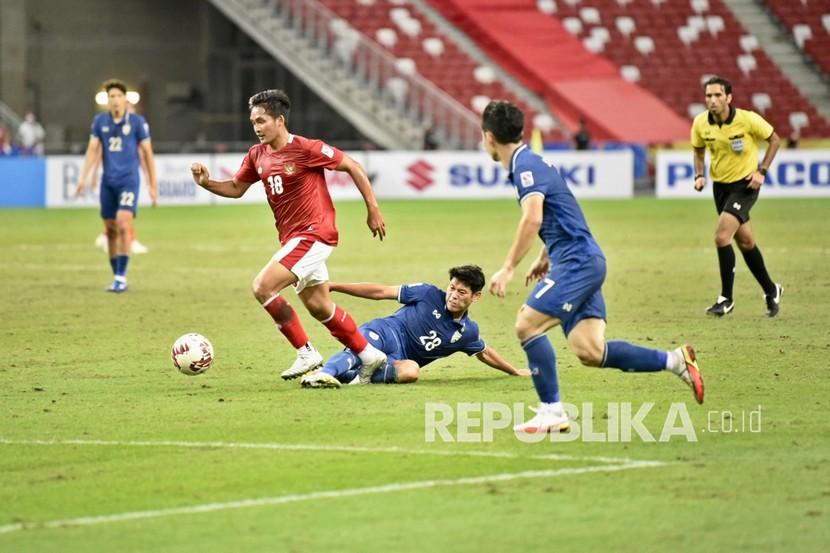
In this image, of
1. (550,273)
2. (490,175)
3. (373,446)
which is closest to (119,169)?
(550,273)

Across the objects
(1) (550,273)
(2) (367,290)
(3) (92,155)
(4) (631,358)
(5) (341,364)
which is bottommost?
(5) (341,364)

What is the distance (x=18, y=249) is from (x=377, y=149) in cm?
1927

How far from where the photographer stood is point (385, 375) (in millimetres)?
10570

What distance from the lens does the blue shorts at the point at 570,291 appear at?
8.53 metres

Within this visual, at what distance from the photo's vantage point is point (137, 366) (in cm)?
1176

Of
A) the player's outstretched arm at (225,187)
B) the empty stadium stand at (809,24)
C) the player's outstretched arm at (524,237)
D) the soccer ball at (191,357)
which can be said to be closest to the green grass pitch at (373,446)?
the soccer ball at (191,357)

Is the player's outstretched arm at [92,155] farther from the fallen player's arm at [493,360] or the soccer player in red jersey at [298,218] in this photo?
the fallen player's arm at [493,360]

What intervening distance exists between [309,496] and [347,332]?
336cm

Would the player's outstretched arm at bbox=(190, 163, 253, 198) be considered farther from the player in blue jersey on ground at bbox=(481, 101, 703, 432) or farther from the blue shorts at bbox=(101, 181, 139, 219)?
the blue shorts at bbox=(101, 181, 139, 219)

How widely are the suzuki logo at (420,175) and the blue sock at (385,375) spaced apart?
2867cm

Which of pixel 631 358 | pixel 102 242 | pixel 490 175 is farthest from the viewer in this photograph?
pixel 490 175

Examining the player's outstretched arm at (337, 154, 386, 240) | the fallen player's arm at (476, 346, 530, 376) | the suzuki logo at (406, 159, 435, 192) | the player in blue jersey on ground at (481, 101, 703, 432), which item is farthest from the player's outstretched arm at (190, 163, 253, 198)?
the suzuki logo at (406, 159, 435, 192)

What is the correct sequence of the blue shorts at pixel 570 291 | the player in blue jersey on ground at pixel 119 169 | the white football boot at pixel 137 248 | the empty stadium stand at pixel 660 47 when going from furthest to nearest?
the empty stadium stand at pixel 660 47
the white football boot at pixel 137 248
the player in blue jersey on ground at pixel 119 169
the blue shorts at pixel 570 291

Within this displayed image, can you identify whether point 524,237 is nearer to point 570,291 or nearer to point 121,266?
point 570,291
